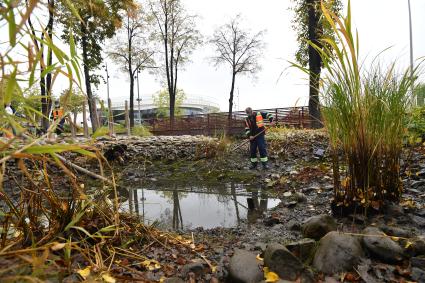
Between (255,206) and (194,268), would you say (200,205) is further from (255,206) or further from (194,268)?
(194,268)

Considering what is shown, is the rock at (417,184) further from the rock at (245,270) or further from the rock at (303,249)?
the rock at (245,270)

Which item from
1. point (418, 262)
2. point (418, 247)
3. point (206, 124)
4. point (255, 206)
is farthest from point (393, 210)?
point (206, 124)

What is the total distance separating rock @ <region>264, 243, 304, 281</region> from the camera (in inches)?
72.5

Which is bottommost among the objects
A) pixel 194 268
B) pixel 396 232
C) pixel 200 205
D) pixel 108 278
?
pixel 200 205

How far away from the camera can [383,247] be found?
203 centimetres

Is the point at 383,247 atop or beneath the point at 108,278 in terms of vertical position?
beneath

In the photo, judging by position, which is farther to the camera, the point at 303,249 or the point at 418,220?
the point at 418,220

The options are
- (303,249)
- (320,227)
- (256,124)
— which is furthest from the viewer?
(256,124)

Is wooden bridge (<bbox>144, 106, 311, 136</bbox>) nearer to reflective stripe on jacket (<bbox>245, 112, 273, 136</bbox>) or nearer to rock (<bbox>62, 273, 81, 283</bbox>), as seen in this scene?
reflective stripe on jacket (<bbox>245, 112, 273, 136</bbox>)

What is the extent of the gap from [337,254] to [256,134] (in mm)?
7099

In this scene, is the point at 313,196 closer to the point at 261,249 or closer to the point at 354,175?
the point at 354,175

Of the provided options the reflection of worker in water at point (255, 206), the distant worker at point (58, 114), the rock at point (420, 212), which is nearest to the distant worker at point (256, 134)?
the reflection of worker in water at point (255, 206)

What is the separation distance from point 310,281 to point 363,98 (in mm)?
1455

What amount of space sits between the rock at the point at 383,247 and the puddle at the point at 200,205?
2.32 meters
